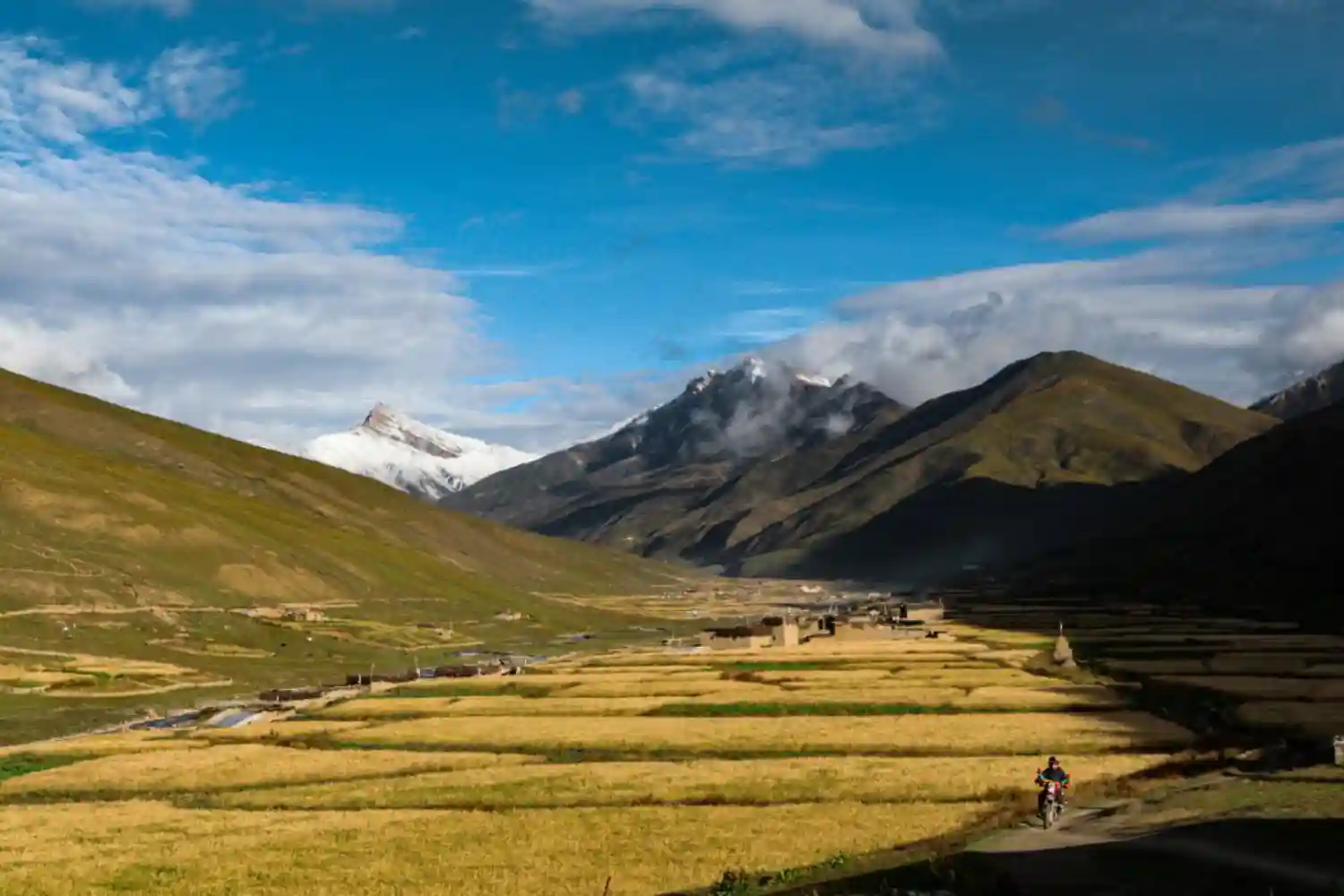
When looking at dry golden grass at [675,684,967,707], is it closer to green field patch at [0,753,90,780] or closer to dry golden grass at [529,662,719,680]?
dry golden grass at [529,662,719,680]

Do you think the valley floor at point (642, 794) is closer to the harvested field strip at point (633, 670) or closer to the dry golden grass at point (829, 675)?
the dry golden grass at point (829, 675)

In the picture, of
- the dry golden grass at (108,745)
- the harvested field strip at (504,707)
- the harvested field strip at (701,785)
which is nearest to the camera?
the harvested field strip at (701,785)

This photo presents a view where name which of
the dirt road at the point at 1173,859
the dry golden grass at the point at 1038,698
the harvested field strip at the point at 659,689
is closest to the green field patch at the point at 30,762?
the harvested field strip at the point at 659,689

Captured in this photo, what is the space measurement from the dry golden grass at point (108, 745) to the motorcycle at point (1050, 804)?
53595 millimetres

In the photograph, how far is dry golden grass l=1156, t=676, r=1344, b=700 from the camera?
277 feet

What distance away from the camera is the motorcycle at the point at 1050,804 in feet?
137

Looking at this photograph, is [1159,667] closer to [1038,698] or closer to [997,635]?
[1038,698]

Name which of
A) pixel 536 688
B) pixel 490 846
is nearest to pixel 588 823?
pixel 490 846

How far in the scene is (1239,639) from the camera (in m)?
136

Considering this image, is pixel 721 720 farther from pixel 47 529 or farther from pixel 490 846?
pixel 47 529

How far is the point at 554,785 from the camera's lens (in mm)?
56000

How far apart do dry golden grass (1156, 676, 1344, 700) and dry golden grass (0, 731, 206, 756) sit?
7080 centimetres

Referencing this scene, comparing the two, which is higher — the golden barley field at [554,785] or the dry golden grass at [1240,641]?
the dry golden grass at [1240,641]

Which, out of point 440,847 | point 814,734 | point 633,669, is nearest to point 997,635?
point 633,669
